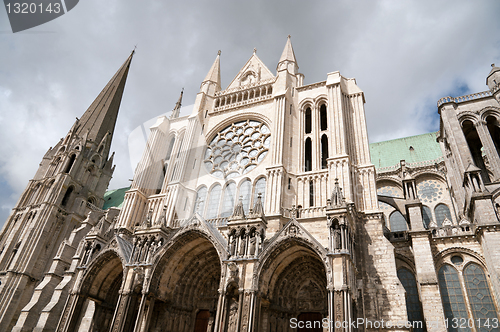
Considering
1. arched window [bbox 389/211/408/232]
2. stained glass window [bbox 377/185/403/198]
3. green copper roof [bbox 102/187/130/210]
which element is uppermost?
green copper roof [bbox 102/187/130/210]

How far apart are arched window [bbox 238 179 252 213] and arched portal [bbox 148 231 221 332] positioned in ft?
10.7

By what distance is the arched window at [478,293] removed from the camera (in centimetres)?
1468

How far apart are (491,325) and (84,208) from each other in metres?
30.6

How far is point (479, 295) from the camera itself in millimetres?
15102

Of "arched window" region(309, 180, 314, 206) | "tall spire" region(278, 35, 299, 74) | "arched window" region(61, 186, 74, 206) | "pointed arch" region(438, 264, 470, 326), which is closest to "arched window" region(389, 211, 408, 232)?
"pointed arch" region(438, 264, 470, 326)

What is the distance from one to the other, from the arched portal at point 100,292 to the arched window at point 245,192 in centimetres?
694

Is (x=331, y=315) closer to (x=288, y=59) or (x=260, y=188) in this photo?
(x=260, y=188)

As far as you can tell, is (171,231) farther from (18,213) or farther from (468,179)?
(18,213)

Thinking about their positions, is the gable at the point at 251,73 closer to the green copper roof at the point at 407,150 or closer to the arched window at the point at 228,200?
the arched window at the point at 228,200

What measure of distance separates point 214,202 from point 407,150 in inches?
701

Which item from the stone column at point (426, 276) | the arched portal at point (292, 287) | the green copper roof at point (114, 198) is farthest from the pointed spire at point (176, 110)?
the stone column at point (426, 276)

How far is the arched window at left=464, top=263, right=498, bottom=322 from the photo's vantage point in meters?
14.7

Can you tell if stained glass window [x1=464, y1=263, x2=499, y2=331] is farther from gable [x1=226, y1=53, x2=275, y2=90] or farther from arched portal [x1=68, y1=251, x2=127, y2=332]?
gable [x1=226, y1=53, x2=275, y2=90]

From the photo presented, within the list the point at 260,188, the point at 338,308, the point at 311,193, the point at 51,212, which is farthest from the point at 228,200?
the point at 51,212
